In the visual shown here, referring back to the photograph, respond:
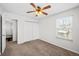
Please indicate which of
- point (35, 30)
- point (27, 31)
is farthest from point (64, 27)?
point (35, 30)

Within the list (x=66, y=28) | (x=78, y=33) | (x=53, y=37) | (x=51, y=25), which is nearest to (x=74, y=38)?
(x=78, y=33)

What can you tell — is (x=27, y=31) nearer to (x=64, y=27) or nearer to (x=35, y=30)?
(x=35, y=30)

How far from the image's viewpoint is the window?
306cm

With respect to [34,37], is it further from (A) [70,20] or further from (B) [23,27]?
(A) [70,20]

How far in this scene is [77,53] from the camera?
2.69 metres

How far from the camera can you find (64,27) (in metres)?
3.34

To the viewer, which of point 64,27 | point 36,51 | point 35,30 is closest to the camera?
point 36,51

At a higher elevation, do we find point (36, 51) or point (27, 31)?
point (27, 31)

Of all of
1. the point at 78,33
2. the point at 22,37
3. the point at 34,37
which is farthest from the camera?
the point at 34,37

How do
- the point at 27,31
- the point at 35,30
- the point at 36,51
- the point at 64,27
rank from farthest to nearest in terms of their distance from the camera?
1. the point at 35,30
2. the point at 27,31
3. the point at 64,27
4. the point at 36,51

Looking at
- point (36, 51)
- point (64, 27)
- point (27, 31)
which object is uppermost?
point (64, 27)

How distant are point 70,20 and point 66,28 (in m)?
0.45

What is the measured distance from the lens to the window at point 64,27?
306 centimetres

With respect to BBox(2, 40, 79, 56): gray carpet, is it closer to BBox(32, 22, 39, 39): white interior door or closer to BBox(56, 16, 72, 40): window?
BBox(56, 16, 72, 40): window
